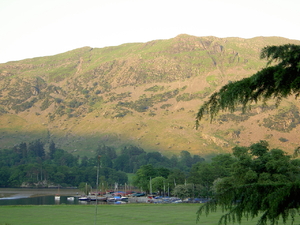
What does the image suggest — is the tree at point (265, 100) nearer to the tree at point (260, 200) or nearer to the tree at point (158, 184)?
the tree at point (260, 200)

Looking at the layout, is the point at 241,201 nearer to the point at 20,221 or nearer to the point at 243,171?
the point at 20,221

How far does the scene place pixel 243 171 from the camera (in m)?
86.2

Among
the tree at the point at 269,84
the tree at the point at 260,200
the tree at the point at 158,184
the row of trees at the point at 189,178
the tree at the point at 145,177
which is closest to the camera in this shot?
the tree at the point at 269,84

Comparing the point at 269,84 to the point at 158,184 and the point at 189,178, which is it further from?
the point at 158,184

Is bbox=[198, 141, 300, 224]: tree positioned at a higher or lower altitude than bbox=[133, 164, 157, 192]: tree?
→ higher

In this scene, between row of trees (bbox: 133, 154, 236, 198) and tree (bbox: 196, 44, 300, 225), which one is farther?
row of trees (bbox: 133, 154, 236, 198)

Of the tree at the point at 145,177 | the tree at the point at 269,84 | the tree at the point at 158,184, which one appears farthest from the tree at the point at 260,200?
the tree at the point at 145,177

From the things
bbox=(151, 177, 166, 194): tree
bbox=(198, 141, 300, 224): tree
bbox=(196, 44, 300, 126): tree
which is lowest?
bbox=(151, 177, 166, 194): tree

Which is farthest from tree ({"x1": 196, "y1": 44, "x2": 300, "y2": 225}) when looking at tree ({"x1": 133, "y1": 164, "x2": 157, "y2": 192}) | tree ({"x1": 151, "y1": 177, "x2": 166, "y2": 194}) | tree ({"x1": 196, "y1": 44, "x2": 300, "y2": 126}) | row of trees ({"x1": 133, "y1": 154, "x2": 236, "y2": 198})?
tree ({"x1": 133, "y1": 164, "x2": 157, "y2": 192})

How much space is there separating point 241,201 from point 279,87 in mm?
3436

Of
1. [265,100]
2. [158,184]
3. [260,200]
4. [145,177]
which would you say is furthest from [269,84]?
[145,177]

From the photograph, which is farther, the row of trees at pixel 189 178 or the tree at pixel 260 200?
the row of trees at pixel 189 178

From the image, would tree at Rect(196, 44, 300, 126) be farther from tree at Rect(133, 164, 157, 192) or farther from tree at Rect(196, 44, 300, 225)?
tree at Rect(133, 164, 157, 192)

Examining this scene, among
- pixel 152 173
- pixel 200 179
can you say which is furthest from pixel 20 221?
pixel 152 173
